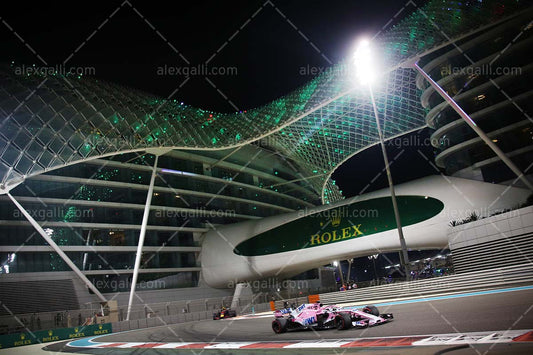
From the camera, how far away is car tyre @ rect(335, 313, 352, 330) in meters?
12.3

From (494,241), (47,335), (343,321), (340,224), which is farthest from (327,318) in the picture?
(340,224)

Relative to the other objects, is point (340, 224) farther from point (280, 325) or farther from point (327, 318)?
point (327, 318)

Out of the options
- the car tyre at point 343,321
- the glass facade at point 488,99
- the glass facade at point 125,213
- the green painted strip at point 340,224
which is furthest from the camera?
the glass facade at point 125,213

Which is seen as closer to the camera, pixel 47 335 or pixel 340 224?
pixel 47 335

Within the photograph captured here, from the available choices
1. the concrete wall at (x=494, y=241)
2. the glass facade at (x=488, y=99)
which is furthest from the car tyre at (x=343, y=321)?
the glass facade at (x=488, y=99)

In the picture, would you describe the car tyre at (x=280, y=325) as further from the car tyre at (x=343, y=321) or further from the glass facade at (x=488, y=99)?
the glass facade at (x=488, y=99)

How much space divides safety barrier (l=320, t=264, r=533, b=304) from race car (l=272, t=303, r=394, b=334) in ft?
38.8

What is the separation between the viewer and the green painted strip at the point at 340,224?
1635 inches

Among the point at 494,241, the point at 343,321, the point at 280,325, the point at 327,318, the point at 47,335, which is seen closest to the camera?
the point at 343,321

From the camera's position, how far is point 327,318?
13617 millimetres

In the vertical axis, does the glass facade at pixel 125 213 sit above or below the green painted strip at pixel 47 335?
above

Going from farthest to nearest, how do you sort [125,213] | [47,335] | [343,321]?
[125,213]
[47,335]
[343,321]

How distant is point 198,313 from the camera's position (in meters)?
Result: 39.7

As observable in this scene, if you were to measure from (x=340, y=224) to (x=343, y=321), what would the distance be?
112 ft
